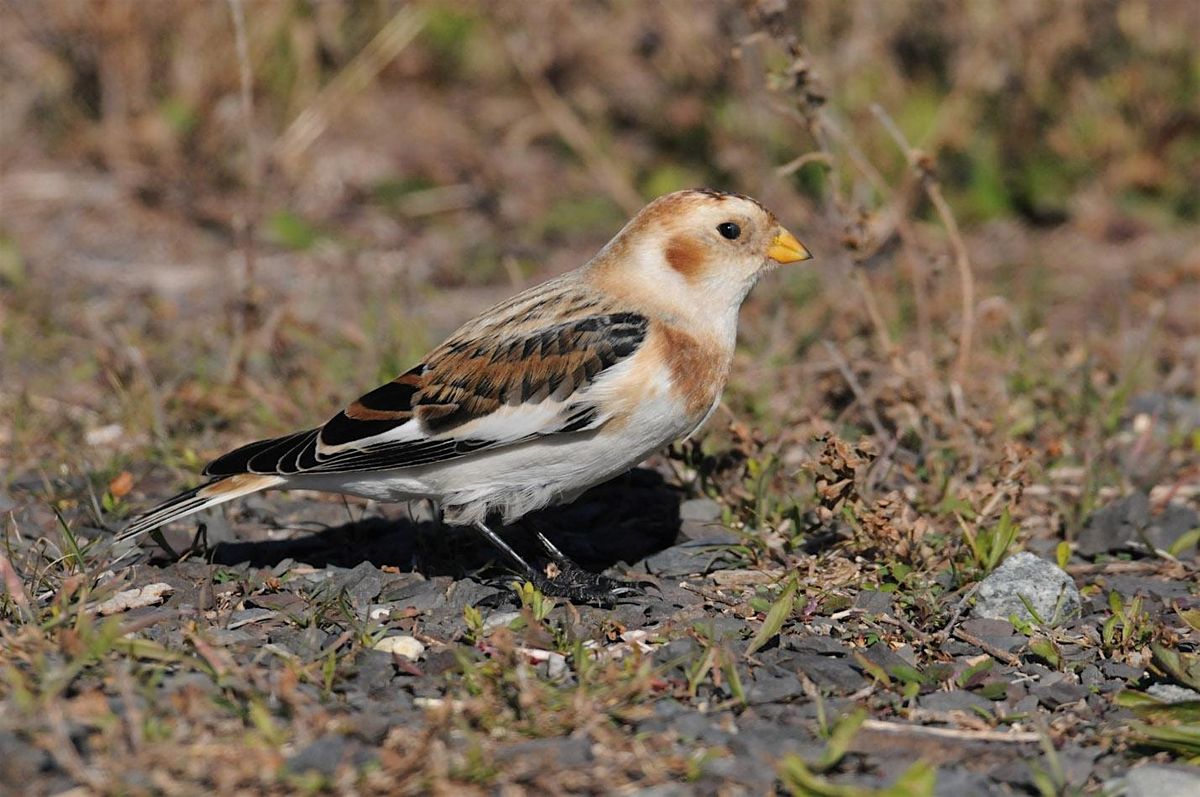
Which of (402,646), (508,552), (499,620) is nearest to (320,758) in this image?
(402,646)

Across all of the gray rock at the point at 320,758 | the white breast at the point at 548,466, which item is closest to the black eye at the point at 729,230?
the white breast at the point at 548,466

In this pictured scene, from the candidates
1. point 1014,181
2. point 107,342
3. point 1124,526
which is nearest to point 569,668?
point 1124,526

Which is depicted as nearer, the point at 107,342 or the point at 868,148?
the point at 107,342

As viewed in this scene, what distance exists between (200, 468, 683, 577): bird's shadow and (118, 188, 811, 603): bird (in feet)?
0.65

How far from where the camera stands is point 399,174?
714cm

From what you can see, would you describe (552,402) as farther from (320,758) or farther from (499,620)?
(320,758)

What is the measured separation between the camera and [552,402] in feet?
11.7

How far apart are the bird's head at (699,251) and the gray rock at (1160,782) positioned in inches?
63.6

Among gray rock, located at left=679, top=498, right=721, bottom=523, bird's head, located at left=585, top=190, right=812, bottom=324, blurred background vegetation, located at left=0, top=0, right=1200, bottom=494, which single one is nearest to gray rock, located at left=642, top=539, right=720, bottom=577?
gray rock, located at left=679, top=498, right=721, bottom=523

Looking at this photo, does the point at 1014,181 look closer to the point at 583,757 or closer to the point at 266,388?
the point at 266,388

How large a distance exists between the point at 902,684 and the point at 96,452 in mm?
2637

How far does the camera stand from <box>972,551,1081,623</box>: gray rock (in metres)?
3.50

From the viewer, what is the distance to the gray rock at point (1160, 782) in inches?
105

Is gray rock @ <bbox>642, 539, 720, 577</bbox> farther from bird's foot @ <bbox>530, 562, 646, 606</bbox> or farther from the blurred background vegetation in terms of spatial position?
the blurred background vegetation
